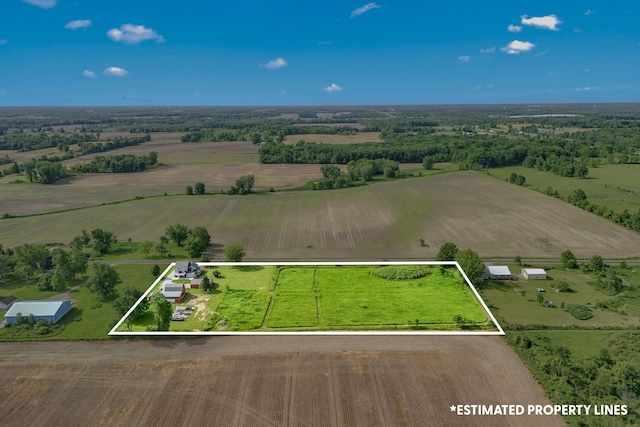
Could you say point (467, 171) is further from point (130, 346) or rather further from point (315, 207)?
point (130, 346)

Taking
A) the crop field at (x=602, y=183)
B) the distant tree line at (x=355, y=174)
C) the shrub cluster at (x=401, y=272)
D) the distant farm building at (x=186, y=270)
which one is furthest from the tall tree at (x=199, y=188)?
the crop field at (x=602, y=183)

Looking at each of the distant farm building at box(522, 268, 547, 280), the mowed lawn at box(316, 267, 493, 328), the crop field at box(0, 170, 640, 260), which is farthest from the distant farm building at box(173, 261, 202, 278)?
the distant farm building at box(522, 268, 547, 280)

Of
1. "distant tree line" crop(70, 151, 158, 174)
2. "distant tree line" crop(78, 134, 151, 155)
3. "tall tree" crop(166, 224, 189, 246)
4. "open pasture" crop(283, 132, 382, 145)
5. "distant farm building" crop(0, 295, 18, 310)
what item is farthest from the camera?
"open pasture" crop(283, 132, 382, 145)

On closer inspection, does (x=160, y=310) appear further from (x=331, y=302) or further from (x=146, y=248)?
(x=146, y=248)

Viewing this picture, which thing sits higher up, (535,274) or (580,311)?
(535,274)

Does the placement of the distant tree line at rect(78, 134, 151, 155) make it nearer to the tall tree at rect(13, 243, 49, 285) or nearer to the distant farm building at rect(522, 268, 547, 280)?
the tall tree at rect(13, 243, 49, 285)

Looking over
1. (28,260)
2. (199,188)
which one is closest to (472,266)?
(28,260)

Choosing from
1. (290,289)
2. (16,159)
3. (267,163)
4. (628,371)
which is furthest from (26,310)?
(16,159)
